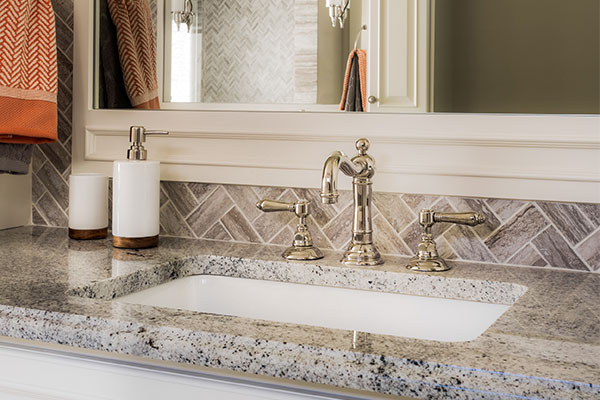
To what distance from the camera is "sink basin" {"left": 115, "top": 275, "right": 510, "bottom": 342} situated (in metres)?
1.12

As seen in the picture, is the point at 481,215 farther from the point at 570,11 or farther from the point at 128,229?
the point at 128,229

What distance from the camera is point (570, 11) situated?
3.81 feet

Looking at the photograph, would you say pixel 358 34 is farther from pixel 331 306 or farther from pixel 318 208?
pixel 331 306

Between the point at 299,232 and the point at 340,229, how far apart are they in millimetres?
95

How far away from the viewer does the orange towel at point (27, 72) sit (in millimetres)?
1369

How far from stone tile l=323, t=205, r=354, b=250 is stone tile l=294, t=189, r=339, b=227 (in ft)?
0.03

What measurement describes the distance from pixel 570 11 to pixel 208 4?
0.71 metres

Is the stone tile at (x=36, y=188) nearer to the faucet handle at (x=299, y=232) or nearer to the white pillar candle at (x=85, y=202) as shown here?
the white pillar candle at (x=85, y=202)

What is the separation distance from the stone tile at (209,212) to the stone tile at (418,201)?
38cm

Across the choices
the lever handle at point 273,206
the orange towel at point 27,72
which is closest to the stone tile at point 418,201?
the lever handle at point 273,206

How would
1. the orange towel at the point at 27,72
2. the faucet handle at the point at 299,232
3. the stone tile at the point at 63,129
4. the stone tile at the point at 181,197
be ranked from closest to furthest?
the faucet handle at the point at 299,232, the orange towel at the point at 27,72, the stone tile at the point at 181,197, the stone tile at the point at 63,129

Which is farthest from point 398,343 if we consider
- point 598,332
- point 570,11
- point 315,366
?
point 570,11

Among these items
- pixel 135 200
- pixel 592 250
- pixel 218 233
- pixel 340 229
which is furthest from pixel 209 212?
pixel 592 250

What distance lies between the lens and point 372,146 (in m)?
1.30
